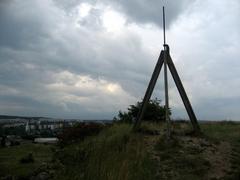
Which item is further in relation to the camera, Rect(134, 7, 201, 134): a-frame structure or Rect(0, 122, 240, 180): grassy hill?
Rect(134, 7, 201, 134): a-frame structure

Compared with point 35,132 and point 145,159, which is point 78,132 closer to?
point 145,159

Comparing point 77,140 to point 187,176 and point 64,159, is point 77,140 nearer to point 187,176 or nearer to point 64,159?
point 64,159

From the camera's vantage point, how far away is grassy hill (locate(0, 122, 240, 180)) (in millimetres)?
9672

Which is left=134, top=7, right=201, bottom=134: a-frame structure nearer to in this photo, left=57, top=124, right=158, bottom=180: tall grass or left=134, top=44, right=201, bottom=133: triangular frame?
left=134, top=44, right=201, bottom=133: triangular frame

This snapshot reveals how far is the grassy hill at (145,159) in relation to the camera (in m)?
9.67

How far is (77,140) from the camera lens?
50.6 feet

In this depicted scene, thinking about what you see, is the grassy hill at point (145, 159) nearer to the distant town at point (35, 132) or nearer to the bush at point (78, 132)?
the bush at point (78, 132)

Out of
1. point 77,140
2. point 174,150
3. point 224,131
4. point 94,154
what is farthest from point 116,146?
point 224,131

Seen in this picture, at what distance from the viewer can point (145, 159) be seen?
34.9 feet

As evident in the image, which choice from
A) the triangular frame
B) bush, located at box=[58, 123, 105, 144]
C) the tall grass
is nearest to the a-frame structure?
the triangular frame

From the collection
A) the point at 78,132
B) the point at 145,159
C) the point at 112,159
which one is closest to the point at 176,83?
the point at 145,159

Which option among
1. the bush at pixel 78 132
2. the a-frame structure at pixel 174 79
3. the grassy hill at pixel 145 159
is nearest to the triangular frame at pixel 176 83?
the a-frame structure at pixel 174 79

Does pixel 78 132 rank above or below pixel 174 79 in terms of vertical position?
below

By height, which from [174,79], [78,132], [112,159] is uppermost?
[174,79]
